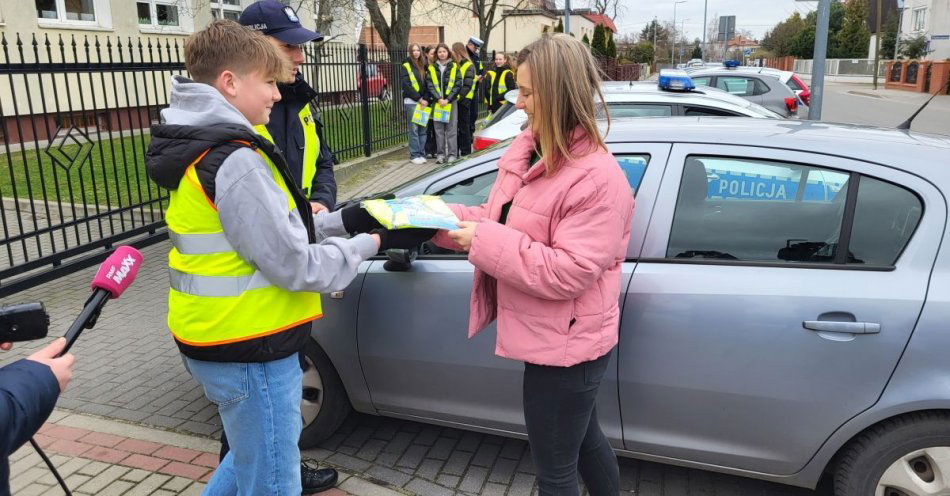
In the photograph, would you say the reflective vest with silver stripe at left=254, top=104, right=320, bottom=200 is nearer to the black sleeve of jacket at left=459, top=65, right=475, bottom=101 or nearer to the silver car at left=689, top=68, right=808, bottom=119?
the black sleeve of jacket at left=459, top=65, right=475, bottom=101

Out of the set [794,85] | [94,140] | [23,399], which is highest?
[794,85]

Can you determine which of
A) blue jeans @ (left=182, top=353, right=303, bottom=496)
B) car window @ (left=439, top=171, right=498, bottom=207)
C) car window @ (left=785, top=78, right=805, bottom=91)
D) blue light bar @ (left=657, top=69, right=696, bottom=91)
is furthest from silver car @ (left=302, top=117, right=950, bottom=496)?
car window @ (left=785, top=78, right=805, bottom=91)

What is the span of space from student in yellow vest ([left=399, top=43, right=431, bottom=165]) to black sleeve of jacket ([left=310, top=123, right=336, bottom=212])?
8.45 meters

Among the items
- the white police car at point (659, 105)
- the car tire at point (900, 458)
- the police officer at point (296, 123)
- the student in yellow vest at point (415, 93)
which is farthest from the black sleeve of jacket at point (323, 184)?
the student in yellow vest at point (415, 93)

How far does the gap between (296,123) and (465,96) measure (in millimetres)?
9192

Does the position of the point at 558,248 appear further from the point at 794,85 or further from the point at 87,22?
the point at 87,22

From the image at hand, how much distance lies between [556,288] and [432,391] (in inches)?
50.9

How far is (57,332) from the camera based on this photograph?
5035 mm

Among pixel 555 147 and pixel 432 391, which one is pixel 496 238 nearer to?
pixel 555 147

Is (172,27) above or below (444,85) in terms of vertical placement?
above

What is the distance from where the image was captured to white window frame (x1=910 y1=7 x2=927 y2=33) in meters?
51.8

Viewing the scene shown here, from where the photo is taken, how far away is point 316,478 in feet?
10.0

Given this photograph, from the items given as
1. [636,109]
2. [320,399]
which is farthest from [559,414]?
[636,109]

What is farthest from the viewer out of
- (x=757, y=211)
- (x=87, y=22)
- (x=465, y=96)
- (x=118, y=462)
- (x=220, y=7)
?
(x=220, y=7)
